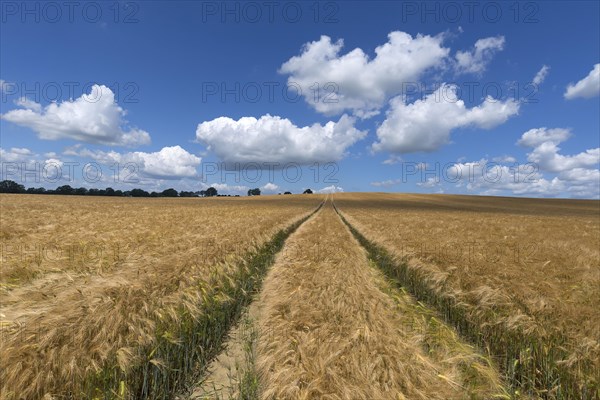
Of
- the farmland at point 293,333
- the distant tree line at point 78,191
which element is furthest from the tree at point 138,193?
the farmland at point 293,333

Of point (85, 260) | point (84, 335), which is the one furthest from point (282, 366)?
point (85, 260)

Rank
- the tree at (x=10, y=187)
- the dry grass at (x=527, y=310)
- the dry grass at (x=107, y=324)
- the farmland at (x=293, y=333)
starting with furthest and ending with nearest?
1. the tree at (x=10, y=187)
2. the dry grass at (x=527, y=310)
3. the farmland at (x=293, y=333)
4. the dry grass at (x=107, y=324)

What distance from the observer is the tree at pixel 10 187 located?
107750 millimetres

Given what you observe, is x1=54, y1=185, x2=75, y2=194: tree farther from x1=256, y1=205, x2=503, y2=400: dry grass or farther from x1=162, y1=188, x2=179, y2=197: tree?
x1=256, y1=205, x2=503, y2=400: dry grass

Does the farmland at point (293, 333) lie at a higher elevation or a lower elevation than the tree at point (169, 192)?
lower

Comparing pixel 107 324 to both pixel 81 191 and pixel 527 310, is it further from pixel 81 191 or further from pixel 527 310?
pixel 81 191

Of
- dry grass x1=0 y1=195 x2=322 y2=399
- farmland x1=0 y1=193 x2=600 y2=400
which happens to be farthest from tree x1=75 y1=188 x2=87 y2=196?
dry grass x1=0 y1=195 x2=322 y2=399

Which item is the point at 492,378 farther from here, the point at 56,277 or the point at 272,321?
the point at 56,277

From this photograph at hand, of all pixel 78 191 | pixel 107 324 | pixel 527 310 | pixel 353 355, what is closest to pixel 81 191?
pixel 78 191

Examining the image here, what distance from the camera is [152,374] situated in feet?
12.3

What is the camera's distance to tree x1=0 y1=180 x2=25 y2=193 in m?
108

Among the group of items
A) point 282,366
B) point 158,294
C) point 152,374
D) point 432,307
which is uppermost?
point 158,294

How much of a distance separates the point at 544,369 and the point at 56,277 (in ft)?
25.7

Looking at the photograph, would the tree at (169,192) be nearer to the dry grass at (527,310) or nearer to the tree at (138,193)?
the tree at (138,193)
